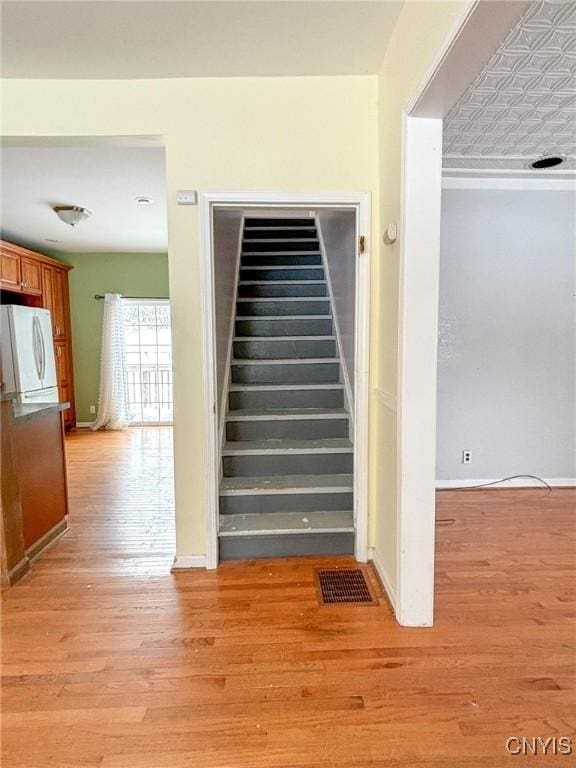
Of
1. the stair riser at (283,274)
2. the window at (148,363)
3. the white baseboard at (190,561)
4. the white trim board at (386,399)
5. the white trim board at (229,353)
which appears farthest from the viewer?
the window at (148,363)

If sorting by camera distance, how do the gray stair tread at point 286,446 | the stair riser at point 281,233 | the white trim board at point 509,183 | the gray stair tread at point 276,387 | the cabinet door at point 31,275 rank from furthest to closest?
the cabinet door at point 31,275, the stair riser at point 281,233, the white trim board at point 509,183, the gray stair tread at point 276,387, the gray stair tread at point 286,446

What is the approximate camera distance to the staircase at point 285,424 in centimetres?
242

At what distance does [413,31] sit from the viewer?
1.58 m

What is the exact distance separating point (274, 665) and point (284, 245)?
152 inches

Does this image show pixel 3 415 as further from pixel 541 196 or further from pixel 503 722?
pixel 541 196

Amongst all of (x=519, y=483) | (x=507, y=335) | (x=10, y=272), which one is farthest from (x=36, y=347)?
(x=519, y=483)

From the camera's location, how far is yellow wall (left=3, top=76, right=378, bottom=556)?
2.12 m

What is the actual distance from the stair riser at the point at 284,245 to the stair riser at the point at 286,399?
1.99m

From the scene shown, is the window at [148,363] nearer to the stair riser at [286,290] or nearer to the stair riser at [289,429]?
the stair riser at [286,290]

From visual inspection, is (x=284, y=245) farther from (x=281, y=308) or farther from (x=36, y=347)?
(x=36, y=347)

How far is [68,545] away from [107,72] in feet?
8.82

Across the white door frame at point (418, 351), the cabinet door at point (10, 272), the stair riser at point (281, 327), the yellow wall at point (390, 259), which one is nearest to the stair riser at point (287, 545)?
the yellow wall at point (390, 259)

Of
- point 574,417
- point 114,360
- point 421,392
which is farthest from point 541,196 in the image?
point 114,360

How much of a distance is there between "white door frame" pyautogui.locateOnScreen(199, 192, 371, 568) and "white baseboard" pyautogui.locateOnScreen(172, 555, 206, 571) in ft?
0.17
